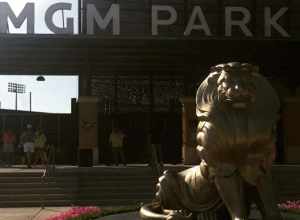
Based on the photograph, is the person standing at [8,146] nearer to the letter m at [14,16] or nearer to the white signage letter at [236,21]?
the letter m at [14,16]

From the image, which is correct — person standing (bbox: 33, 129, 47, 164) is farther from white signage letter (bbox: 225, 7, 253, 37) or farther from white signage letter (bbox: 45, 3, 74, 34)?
white signage letter (bbox: 225, 7, 253, 37)

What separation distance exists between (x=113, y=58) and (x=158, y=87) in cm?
479

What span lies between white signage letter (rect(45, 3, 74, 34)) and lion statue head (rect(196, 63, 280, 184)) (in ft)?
50.7

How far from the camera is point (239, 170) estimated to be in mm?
7035

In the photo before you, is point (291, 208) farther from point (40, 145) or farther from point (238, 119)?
point (40, 145)

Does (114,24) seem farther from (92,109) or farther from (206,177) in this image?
(206,177)

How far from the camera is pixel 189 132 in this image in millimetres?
24438

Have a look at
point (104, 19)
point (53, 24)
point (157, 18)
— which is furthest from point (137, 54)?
point (53, 24)

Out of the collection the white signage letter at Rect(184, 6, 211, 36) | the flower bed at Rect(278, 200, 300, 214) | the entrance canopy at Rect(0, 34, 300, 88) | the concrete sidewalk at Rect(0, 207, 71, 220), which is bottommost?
the concrete sidewalk at Rect(0, 207, 71, 220)

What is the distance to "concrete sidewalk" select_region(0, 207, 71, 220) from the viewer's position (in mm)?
14891

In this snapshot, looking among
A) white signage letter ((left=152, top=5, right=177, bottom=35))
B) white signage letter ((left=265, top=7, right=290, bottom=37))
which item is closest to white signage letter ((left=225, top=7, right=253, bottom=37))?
white signage letter ((left=265, top=7, right=290, bottom=37))

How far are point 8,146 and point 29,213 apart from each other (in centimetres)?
978

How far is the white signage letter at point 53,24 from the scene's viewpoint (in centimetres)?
2212

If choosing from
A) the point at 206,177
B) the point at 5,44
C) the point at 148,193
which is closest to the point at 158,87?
the point at 5,44
